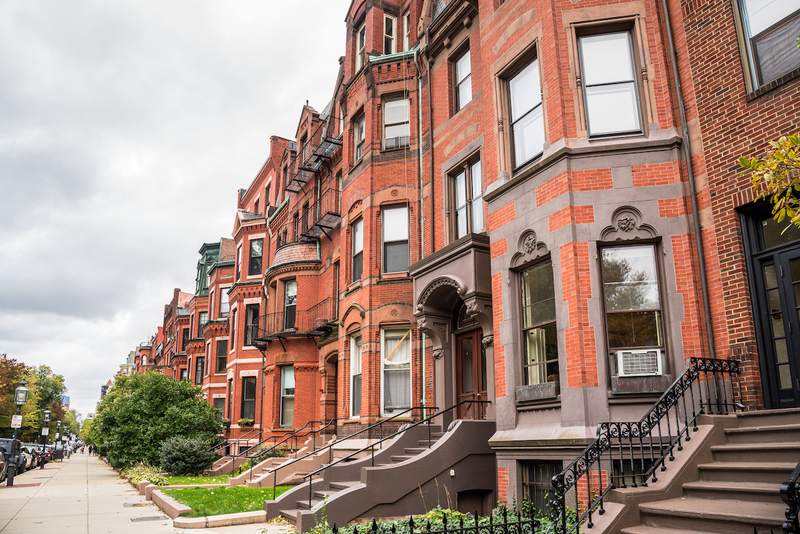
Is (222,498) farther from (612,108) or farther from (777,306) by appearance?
(777,306)

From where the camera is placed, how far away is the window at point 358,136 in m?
20.3

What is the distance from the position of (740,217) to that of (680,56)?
3050 millimetres

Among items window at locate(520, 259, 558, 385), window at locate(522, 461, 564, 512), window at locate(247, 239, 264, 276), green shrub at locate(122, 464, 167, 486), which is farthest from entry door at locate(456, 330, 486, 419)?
window at locate(247, 239, 264, 276)

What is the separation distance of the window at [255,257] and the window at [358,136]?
55.1ft

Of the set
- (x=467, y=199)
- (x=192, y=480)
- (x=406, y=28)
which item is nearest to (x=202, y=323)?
(x=192, y=480)

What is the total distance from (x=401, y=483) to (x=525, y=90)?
309 inches

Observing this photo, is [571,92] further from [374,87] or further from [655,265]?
[374,87]

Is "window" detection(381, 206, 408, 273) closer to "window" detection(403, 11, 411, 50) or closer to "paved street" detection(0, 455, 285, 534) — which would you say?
"window" detection(403, 11, 411, 50)

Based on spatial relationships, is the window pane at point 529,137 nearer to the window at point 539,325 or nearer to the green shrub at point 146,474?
the window at point 539,325

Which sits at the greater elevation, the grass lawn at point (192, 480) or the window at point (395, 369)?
the window at point (395, 369)

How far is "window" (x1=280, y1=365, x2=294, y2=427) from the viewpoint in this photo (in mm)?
25359

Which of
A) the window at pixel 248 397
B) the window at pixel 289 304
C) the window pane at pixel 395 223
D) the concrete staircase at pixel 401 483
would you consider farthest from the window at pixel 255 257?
the concrete staircase at pixel 401 483

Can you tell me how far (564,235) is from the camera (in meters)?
10.4

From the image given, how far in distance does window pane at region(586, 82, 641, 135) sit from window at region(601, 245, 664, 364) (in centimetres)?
212
